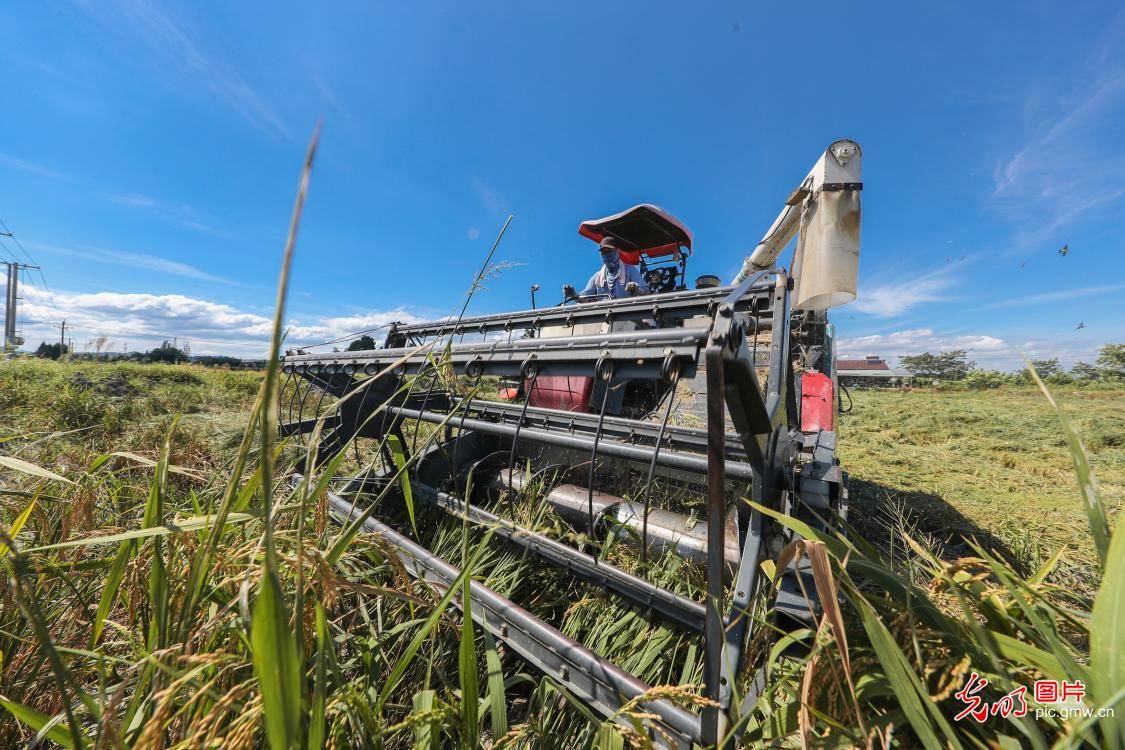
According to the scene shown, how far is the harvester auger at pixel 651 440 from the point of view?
1.13m

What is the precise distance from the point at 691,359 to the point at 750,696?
2.87ft

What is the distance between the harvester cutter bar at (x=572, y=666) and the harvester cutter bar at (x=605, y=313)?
4.40 ft

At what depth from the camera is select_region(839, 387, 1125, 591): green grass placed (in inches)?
108

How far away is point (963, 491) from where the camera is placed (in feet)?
12.8

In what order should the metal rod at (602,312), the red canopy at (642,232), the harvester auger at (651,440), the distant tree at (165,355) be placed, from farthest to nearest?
the distant tree at (165,355) < the red canopy at (642,232) < the metal rod at (602,312) < the harvester auger at (651,440)

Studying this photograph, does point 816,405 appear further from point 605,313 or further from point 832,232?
point 605,313

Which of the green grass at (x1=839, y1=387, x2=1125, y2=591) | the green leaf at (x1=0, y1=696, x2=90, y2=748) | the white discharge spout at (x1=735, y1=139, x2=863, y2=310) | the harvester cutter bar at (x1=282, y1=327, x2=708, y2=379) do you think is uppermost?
the white discharge spout at (x1=735, y1=139, x2=863, y2=310)

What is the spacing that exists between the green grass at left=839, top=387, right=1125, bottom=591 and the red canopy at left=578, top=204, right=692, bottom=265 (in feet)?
13.0

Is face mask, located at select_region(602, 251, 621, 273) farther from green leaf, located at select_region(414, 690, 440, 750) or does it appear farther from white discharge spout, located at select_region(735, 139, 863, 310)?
green leaf, located at select_region(414, 690, 440, 750)

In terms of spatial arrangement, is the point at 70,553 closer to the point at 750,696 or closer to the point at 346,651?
the point at 346,651

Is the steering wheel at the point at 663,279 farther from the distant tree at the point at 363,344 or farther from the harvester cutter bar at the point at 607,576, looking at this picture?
the harvester cutter bar at the point at 607,576

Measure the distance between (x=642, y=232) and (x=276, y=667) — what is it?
6811mm

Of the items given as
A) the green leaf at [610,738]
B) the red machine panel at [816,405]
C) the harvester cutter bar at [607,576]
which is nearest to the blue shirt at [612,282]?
the red machine panel at [816,405]

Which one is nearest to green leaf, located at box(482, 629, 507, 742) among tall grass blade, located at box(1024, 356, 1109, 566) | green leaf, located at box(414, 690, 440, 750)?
green leaf, located at box(414, 690, 440, 750)
